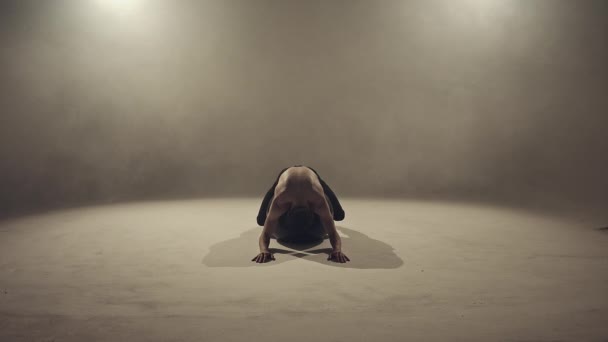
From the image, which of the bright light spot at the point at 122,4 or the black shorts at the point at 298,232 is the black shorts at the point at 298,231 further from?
the bright light spot at the point at 122,4

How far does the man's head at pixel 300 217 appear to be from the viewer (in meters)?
3.20

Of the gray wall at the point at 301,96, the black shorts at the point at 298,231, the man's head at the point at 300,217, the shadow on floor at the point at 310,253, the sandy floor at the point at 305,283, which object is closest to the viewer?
the sandy floor at the point at 305,283

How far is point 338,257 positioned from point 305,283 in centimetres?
48

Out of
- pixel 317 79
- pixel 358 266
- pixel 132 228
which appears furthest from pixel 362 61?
pixel 358 266

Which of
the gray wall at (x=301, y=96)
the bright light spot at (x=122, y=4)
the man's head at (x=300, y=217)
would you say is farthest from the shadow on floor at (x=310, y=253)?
the bright light spot at (x=122, y=4)

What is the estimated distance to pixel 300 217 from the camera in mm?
3232

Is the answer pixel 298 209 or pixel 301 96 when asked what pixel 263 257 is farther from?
pixel 301 96

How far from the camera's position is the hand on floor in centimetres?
297

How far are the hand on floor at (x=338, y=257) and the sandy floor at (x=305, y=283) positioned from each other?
70 mm

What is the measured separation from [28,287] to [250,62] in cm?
522

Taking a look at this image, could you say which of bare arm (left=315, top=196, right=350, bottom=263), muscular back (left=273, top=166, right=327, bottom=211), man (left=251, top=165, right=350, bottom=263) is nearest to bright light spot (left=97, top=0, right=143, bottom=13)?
man (left=251, top=165, right=350, bottom=263)

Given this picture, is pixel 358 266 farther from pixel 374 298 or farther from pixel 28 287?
pixel 28 287

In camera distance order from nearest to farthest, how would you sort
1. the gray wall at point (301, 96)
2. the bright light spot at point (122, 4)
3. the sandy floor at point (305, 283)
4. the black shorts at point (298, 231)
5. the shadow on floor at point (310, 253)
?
1. the sandy floor at point (305, 283)
2. the shadow on floor at point (310, 253)
3. the black shorts at point (298, 231)
4. the gray wall at point (301, 96)
5. the bright light spot at point (122, 4)

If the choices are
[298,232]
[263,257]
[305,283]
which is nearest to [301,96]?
[298,232]
